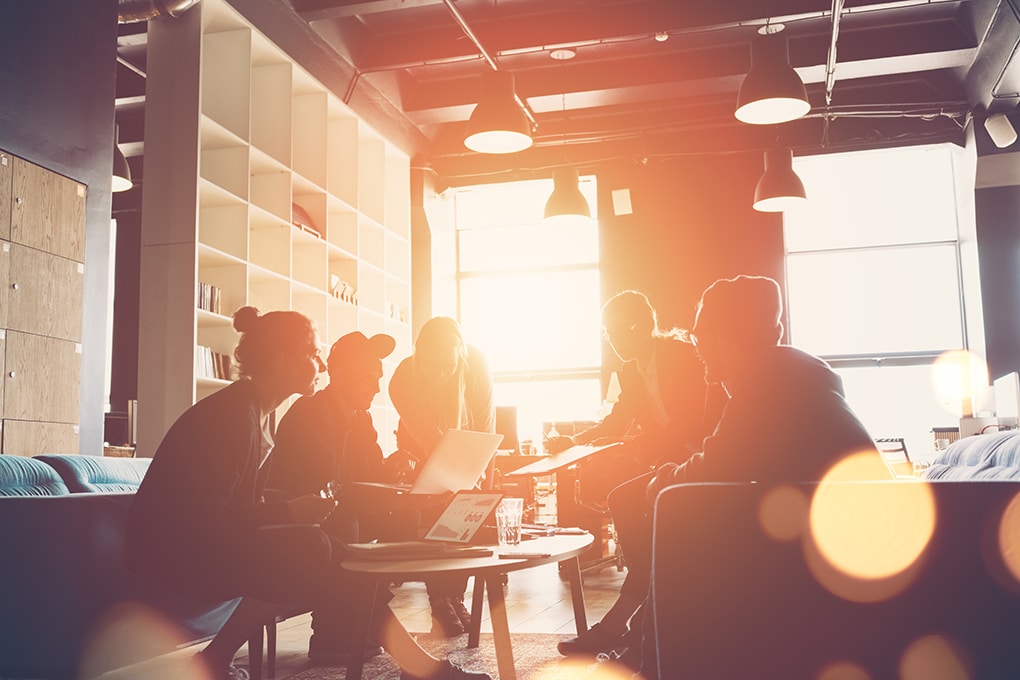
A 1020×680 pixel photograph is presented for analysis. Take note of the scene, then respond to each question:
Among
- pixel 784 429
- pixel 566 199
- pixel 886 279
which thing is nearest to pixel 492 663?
pixel 784 429

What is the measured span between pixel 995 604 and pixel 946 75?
317 inches

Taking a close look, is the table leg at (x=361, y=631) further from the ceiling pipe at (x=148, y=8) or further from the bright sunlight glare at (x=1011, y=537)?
the ceiling pipe at (x=148, y=8)

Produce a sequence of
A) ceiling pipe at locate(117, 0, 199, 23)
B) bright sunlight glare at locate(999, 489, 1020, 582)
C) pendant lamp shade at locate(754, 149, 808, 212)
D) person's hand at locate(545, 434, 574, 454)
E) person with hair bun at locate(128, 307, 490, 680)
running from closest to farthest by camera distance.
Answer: bright sunlight glare at locate(999, 489, 1020, 582) < person with hair bun at locate(128, 307, 490, 680) < ceiling pipe at locate(117, 0, 199, 23) < person's hand at locate(545, 434, 574, 454) < pendant lamp shade at locate(754, 149, 808, 212)

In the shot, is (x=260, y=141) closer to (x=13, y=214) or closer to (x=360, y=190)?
(x=360, y=190)

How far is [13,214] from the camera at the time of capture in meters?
4.21

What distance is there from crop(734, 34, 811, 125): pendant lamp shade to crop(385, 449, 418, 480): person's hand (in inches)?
123

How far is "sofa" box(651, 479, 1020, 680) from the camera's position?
160 centimetres

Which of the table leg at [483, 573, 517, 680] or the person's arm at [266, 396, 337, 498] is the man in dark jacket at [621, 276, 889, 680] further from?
the person's arm at [266, 396, 337, 498]

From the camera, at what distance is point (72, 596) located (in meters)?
2.64

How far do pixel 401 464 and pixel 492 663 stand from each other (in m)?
0.96

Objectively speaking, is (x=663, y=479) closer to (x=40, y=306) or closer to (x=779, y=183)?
(x=40, y=306)

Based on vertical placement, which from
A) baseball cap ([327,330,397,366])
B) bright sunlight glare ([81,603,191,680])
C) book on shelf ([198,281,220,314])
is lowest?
bright sunlight glare ([81,603,191,680])

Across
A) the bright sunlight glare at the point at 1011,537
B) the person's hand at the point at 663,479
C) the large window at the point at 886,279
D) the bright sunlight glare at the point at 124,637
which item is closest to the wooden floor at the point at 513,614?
the bright sunlight glare at the point at 124,637

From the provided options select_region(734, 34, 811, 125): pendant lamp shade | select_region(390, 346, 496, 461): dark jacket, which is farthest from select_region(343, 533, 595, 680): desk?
select_region(734, 34, 811, 125): pendant lamp shade
